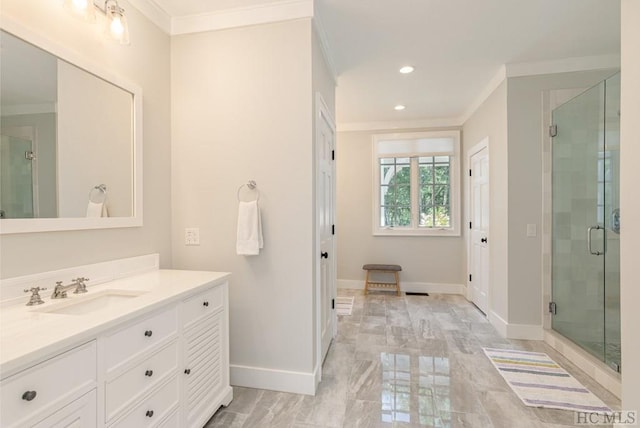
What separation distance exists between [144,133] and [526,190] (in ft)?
10.9

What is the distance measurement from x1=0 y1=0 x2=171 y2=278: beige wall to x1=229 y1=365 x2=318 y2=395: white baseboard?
3.14ft

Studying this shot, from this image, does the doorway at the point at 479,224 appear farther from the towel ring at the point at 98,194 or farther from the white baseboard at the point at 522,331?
the towel ring at the point at 98,194

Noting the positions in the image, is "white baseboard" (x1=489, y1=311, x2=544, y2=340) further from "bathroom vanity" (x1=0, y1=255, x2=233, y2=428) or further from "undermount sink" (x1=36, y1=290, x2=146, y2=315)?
"undermount sink" (x1=36, y1=290, x2=146, y2=315)

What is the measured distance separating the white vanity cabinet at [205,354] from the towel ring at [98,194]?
78cm

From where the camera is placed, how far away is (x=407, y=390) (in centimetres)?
212

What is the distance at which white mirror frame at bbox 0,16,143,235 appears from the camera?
1326 mm

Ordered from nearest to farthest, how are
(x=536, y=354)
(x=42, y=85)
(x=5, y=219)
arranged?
1. (x=5, y=219)
2. (x=42, y=85)
3. (x=536, y=354)

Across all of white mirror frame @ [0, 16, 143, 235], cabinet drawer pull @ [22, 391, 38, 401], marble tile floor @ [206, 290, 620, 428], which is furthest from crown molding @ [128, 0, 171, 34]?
marble tile floor @ [206, 290, 620, 428]

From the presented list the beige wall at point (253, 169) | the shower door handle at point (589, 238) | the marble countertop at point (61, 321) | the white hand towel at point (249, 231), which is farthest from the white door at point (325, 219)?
the shower door handle at point (589, 238)

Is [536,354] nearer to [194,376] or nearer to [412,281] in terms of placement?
[412,281]

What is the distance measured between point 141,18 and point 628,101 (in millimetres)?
2894

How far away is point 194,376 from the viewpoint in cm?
161

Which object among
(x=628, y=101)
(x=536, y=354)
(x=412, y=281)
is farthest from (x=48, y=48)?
(x=412, y=281)

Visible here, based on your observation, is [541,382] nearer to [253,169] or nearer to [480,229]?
[480,229]
